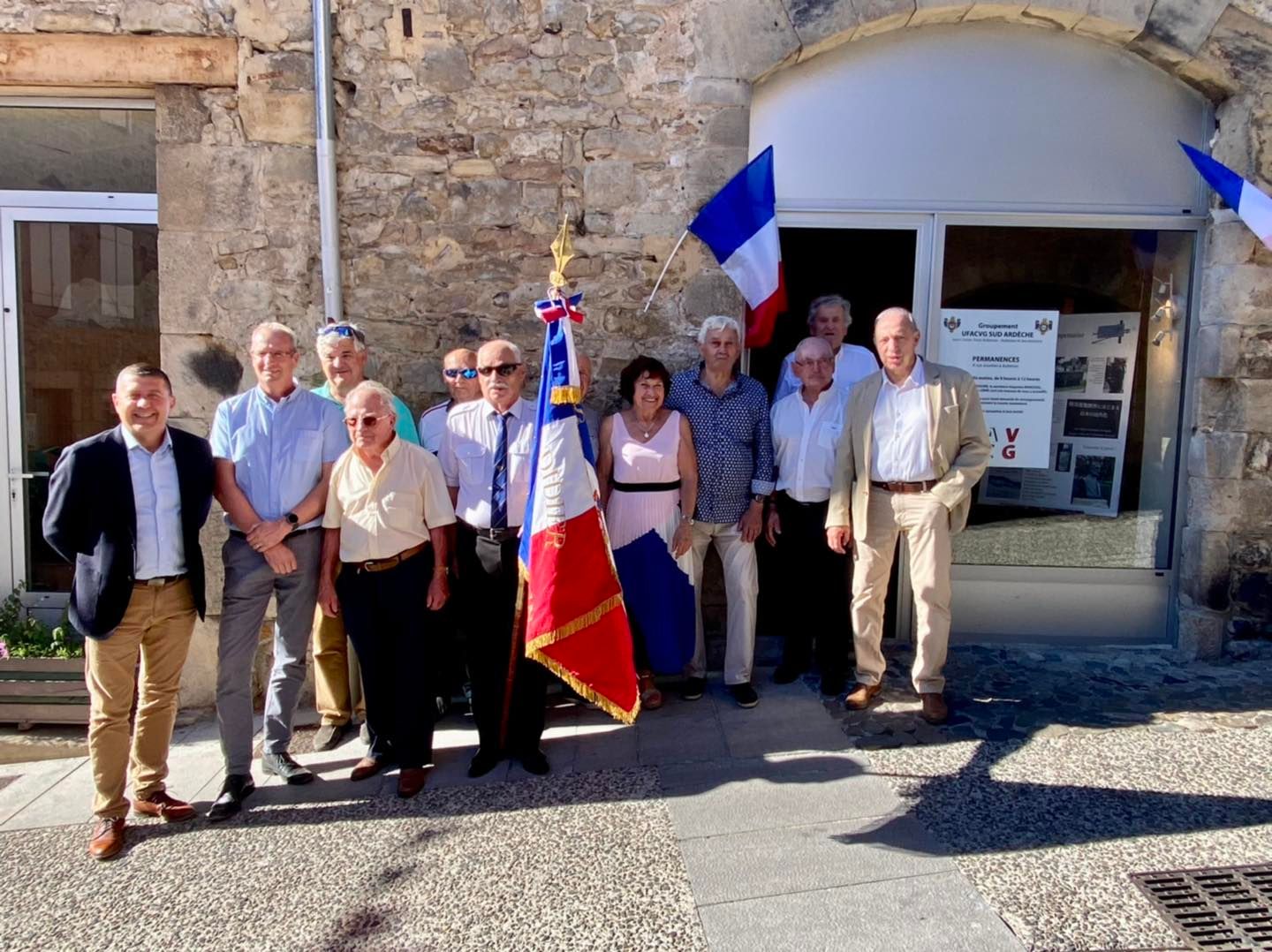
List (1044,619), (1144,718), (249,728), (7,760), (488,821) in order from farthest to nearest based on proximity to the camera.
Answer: (1044,619) → (7,760) → (1144,718) → (249,728) → (488,821)

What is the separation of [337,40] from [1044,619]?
16.5 ft

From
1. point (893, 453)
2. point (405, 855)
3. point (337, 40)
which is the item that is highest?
point (337, 40)

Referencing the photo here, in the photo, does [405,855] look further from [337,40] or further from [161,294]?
[337,40]

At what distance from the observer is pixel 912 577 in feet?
12.7

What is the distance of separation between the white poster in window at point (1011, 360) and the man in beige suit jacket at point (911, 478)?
1093mm

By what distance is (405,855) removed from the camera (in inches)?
116

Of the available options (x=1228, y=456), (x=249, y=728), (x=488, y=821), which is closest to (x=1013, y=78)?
(x=1228, y=456)

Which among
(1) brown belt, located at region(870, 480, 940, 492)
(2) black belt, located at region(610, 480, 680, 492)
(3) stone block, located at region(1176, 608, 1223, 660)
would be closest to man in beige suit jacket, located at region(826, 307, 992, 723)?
(1) brown belt, located at region(870, 480, 940, 492)

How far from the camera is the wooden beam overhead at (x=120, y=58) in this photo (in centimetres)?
430

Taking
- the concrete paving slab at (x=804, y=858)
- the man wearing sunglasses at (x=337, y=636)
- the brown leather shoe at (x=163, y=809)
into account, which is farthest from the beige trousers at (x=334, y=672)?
the concrete paving slab at (x=804, y=858)

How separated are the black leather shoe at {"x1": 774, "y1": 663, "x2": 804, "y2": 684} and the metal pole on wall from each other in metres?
2.91

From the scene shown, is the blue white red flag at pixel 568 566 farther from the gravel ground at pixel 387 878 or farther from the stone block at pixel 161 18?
the stone block at pixel 161 18

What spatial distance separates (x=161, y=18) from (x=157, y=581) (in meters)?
2.95

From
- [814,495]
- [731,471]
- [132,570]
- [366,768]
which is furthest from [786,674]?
[132,570]
